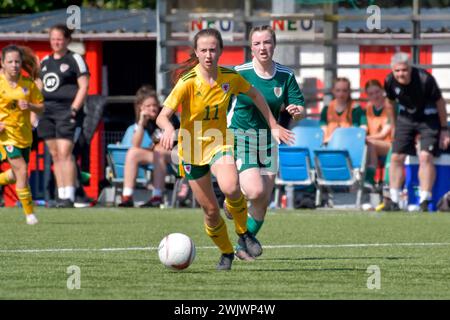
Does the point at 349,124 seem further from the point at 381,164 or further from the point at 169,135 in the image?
the point at 169,135

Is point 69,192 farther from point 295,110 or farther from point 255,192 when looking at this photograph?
point 295,110

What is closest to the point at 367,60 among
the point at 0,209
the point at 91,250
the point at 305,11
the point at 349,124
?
the point at 305,11

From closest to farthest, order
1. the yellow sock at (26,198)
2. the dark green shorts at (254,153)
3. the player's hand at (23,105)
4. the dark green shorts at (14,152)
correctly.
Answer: the dark green shorts at (254,153) < the yellow sock at (26,198) < the dark green shorts at (14,152) < the player's hand at (23,105)

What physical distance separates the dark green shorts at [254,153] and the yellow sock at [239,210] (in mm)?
644

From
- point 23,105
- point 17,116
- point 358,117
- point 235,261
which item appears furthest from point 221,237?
point 358,117

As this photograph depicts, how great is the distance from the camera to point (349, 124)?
1934 centimetres

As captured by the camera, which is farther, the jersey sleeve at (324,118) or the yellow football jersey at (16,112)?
the jersey sleeve at (324,118)

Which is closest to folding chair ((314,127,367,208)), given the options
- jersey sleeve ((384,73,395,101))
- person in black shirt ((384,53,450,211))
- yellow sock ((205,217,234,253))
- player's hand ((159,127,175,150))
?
person in black shirt ((384,53,450,211))

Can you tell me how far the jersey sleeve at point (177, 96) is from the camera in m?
10.0

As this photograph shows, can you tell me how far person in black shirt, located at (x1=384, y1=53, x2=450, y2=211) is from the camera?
1756 cm

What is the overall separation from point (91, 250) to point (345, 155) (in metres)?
7.43

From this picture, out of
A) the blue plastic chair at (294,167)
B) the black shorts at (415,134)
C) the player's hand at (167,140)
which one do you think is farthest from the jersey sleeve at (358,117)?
the player's hand at (167,140)

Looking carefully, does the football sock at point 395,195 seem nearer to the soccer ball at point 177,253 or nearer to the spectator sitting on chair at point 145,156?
the spectator sitting on chair at point 145,156

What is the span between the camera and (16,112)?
1582cm
